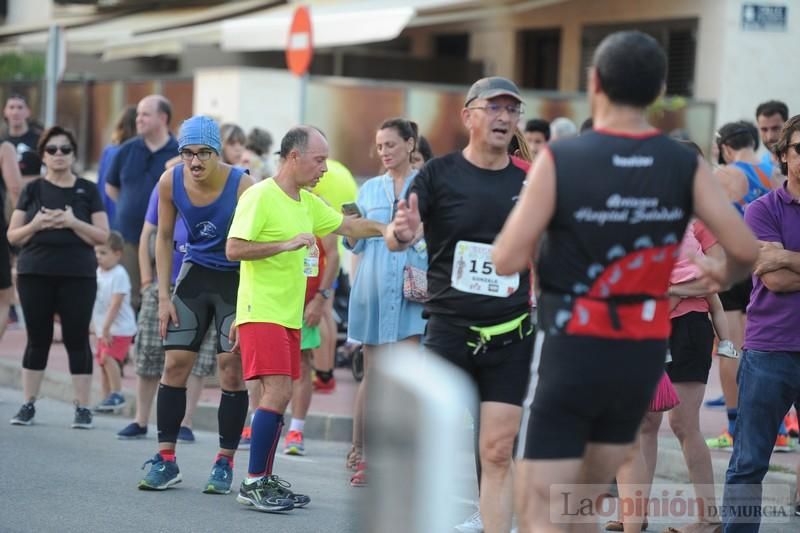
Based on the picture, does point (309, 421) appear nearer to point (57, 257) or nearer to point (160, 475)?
point (57, 257)

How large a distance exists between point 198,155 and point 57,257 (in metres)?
2.34

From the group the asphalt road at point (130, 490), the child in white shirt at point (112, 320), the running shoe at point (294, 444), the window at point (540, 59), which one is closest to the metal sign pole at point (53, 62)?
the child in white shirt at point (112, 320)

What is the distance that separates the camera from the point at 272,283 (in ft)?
24.9

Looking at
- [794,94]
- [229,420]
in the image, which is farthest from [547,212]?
[794,94]

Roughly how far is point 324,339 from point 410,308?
3012mm

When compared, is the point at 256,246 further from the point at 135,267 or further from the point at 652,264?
the point at 135,267

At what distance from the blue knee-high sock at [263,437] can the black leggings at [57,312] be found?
112 inches

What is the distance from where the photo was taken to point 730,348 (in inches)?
301

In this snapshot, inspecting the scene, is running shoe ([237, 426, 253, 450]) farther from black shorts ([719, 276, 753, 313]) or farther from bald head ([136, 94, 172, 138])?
black shorts ([719, 276, 753, 313])

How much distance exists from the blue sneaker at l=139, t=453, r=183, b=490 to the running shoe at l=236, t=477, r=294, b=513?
579 millimetres

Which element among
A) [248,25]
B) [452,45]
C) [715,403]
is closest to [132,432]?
[715,403]

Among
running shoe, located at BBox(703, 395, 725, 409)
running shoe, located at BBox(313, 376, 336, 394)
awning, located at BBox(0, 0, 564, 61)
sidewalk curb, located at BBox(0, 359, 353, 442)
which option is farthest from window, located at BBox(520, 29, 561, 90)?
sidewalk curb, located at BBox(0, 359, 353, 442)

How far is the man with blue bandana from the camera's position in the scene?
8.03 meters

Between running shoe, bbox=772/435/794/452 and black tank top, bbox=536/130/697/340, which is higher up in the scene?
black tank top, bbox=536/130/697/340
